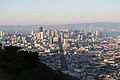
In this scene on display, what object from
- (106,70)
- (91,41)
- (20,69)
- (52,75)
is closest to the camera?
(20,69)

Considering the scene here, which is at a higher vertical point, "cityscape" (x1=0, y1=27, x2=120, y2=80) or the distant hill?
the distant hill

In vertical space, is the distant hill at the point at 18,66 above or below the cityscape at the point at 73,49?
above

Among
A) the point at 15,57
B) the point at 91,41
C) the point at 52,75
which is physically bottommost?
the point at 91,41

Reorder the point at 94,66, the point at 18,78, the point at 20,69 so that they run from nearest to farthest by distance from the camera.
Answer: the point at 18,78
the point at 20,69
the point at 94,66

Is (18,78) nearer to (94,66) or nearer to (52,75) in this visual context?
(52,75)

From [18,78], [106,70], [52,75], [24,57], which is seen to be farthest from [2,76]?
[106,70]

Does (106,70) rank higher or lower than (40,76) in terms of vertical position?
lower

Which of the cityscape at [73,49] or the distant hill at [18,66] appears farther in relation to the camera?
the cityscape at [73,49]

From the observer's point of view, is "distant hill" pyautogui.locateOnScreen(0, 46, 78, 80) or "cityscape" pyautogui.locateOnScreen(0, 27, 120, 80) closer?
"distant hill" pyautogui.locateOnScreen(0, 46, 78, 80)
